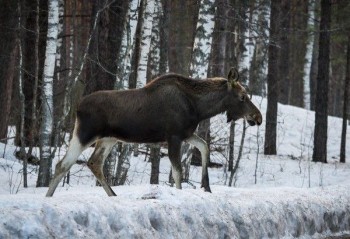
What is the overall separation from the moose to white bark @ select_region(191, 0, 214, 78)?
11.3 feet

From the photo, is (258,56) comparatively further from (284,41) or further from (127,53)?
(127,53)

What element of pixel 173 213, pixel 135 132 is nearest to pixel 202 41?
pixel 135 132

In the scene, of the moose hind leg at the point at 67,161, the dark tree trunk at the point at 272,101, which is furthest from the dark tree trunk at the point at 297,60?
the moose hind leg at the point at 67,161

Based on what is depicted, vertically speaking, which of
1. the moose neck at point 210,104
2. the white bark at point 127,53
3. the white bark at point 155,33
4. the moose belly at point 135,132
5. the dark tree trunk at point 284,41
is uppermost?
the dark tree trunk at point 284,41

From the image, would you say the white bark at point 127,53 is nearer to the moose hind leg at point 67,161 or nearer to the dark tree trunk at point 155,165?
the dark tree trunk at point 155,165

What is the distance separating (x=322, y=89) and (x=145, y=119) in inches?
490

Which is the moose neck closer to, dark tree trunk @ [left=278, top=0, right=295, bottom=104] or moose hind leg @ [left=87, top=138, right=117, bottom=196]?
moose hind leg @ [left=87, top=138, right=117, bottom=196]

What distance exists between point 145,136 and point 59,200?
306cm

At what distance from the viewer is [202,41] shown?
12.9 meters

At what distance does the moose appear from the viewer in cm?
871

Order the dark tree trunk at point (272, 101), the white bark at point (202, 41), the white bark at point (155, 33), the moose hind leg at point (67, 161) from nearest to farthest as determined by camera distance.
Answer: the moose hind leg at point (67, 161)
the white bark at point (202, 41)
the white bark at point (155, 33)
the dark tree trunk at point (272, 101)

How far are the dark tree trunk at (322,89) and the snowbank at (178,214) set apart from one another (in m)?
10.3

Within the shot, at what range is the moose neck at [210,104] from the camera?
9203 mm

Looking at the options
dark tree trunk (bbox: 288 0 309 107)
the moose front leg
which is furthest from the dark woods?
dark tree trunk (bbox: 288 0 309 107)
